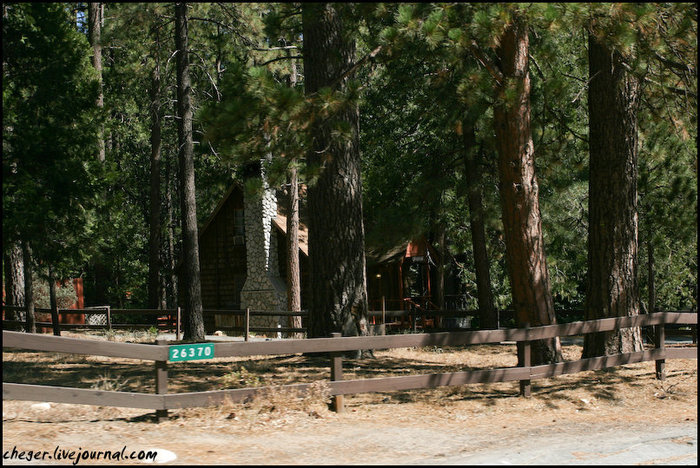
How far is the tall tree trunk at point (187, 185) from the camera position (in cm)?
2202

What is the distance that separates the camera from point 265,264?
104 feet

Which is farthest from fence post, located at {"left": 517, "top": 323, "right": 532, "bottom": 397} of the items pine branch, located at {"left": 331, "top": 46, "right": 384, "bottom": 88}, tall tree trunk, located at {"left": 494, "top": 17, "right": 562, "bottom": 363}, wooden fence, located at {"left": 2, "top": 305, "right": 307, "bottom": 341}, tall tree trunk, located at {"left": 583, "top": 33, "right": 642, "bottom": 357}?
wooden fence, located at {"left": 2, "top": 305, "right": 307, "bottom": 341}

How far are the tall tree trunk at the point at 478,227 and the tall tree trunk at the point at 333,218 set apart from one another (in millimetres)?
8070

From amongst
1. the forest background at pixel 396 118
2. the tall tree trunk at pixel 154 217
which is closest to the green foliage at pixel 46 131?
the forest background at pixel 396 118

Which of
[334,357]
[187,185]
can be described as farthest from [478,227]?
[334,357]

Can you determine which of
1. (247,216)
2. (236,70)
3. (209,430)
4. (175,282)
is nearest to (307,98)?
(236,70)

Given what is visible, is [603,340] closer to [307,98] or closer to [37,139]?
[307,98]

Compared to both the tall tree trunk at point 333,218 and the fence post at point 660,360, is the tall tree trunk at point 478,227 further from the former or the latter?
the fence post at point 660,360

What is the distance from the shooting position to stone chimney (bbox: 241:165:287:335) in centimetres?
3144

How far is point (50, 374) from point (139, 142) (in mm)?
36934

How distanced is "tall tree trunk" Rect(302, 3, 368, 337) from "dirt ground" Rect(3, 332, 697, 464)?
0.95 m

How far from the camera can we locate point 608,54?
40.8 feet

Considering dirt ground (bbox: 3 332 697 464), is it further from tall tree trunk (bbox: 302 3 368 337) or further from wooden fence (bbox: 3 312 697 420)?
tall tree trunk (bbox: 302 3 368 337)

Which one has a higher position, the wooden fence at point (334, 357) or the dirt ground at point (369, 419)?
the wooden fence at point (334, 357)
